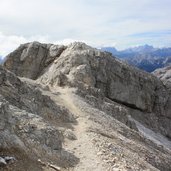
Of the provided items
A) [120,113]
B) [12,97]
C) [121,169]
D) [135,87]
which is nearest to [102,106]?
[120,113]

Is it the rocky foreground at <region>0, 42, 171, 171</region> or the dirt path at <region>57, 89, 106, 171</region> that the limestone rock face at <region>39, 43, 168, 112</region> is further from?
the dirt path at <region>57, 89, 106, 171</region>

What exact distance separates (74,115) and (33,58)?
1475 inches

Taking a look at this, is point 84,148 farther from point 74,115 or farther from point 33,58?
point 33,58

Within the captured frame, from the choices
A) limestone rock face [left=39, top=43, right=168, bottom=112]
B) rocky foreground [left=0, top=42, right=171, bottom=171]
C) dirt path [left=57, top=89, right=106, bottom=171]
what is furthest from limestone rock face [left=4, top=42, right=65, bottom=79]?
dirt path [left=57, top=89, right=106, bottom=171]

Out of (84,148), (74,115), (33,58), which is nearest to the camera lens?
(84,148)

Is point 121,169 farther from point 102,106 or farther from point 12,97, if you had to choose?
point 102,106

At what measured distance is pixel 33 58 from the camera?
72750mm

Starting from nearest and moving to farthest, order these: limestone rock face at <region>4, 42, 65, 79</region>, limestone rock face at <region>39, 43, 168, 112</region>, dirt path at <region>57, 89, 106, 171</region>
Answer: dirt path at <region>57, 89, 106, 171</region> < limestone rock face at <region>39, 43, 168, 112</region> < limestone rock face at <region>4, 42, 65, 79</region>

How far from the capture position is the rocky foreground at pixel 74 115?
22.5 metres

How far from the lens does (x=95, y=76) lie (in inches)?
2734

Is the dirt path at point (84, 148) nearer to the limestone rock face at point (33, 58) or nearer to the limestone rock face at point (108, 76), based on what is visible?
the limestone rock face at point (108, 76)

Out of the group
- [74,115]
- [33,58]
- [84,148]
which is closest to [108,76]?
[33,58]

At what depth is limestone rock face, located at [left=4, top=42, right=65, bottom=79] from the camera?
236ft

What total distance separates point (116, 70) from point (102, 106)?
27055 millimetres
